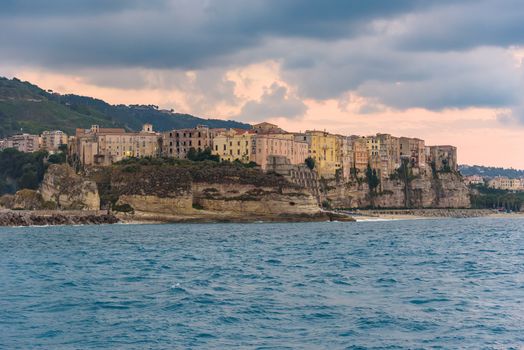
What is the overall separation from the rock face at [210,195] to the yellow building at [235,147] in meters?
16.5

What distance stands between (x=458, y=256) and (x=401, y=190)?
14112 cm

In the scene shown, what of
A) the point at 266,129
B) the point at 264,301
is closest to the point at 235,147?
the point at 266,129

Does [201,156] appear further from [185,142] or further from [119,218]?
[119,218]

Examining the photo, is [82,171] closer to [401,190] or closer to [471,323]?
[401,190]

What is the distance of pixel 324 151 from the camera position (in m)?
178

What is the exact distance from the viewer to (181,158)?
6206 inches

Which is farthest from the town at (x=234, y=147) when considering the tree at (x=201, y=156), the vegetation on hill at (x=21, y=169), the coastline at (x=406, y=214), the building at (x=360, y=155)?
the coastline at (x=406, y=214)

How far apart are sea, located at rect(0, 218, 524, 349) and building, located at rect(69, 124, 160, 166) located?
336 feet

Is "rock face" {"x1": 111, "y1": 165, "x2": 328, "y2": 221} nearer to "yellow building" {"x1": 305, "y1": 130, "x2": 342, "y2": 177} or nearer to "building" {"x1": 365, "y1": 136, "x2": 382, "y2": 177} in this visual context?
"yellow building" {"x1": 305, "y1": 130, "x2": 342, "y2": 177}

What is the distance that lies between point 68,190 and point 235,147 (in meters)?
36.7

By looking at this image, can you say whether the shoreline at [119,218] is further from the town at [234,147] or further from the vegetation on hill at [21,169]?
the vegetation on hill at [21,169]

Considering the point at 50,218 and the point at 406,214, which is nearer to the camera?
the point at 50,218

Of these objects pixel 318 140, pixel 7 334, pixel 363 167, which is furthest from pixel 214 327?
pixel 363 167

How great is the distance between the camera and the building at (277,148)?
510 ft
